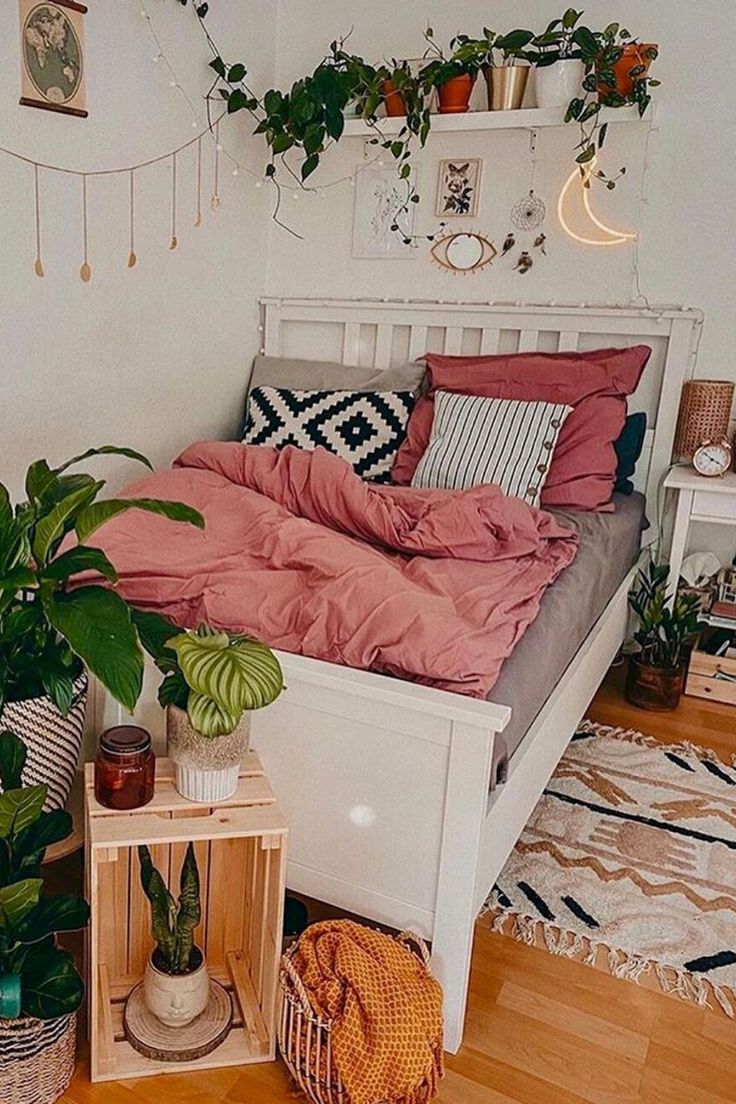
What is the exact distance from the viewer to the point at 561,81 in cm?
274

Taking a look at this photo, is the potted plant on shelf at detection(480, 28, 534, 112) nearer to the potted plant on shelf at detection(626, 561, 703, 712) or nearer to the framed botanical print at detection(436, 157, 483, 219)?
the framed botanical print at detection(436, 157, 483, 219)

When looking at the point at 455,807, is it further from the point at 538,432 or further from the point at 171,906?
the point at 538,432

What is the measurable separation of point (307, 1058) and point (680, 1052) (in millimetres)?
649

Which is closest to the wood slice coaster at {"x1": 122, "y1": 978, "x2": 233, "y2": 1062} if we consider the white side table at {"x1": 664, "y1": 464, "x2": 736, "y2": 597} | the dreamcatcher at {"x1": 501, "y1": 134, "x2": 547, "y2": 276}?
the white side table at {"x1": 664, "y1": 464, "x2": 736, "y2": 597}

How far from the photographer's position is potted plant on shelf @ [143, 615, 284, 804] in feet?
4.48

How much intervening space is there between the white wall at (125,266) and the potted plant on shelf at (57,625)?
3.01ft

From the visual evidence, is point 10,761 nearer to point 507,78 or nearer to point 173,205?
point 173,205

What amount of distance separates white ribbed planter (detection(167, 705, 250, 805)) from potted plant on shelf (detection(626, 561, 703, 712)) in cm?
166

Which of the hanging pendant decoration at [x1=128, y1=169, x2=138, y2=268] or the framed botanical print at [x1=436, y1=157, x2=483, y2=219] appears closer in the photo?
the hanging pendant decoration at [x1=128, y1=169, x2=138, y2=268]

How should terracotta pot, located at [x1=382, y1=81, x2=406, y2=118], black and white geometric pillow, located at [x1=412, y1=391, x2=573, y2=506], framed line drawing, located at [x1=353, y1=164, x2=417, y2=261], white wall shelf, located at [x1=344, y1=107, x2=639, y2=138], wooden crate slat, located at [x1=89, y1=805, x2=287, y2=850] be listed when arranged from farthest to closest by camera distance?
framed line drawing, located at [x1=353, y1=164, x2=417, y2=261], terracotta pot, located at [x1=382, y1=81, x2=406, y2=118], white wall shelf, located at [x1=344, y1=107, x2=639, y2=138], black and white geometric pillow, located at [x1=412, y1=391, x2=573, y2=506], wooden crate slat, located at [x1=89, y1=805, x2=287, y2=850]

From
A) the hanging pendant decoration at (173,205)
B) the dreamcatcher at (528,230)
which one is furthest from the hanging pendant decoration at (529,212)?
the hanging pendant decoration at (173,205)

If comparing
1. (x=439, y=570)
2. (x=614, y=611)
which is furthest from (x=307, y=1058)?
(x=614, y=611)

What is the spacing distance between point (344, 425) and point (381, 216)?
2.74 ft

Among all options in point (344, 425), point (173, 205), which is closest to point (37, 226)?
point (173, 205)
